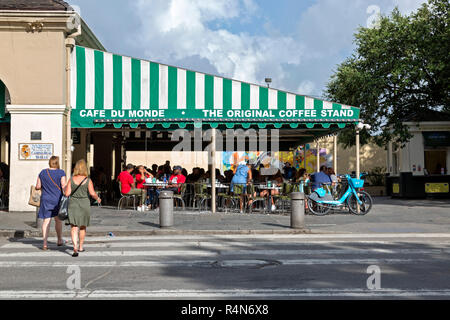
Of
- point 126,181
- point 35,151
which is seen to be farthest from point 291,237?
point 35,151

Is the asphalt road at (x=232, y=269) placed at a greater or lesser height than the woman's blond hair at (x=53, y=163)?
lesser

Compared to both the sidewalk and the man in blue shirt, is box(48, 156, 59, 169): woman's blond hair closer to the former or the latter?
the sidewalk

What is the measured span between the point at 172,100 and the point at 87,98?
8.70 ft

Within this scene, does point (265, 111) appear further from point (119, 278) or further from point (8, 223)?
point (119, 278)

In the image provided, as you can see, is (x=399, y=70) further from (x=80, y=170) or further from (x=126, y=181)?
(x=80, y=170)

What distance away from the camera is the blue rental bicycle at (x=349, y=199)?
57.6 feet

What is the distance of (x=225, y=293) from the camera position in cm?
643

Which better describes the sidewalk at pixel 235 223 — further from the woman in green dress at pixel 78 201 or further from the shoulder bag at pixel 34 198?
the woman in green dress at pixel 78 201

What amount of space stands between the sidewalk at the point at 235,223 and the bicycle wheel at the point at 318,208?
412mm

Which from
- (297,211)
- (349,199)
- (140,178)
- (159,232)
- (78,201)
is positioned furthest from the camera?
(140,178)

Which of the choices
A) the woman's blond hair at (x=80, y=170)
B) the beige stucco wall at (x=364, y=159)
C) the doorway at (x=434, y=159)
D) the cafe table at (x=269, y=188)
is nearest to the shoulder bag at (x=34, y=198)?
the woman's blond hair at (x=80, y=170)

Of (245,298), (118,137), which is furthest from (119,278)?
(118,137)

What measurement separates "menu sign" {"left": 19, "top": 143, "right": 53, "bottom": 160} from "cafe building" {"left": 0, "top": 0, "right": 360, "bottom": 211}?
30 mm

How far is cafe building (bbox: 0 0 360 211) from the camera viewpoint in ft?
57.1
